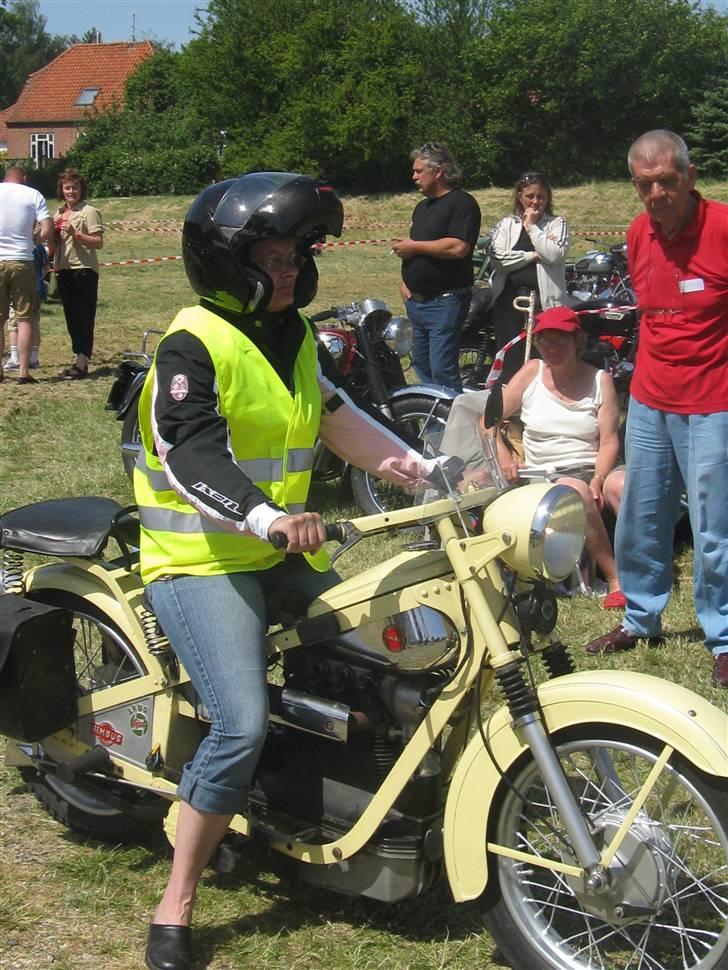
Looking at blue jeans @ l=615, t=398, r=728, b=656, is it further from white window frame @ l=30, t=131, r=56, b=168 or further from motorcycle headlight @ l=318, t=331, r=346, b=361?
white window frame @ l=30, t=131, r=56, b=168

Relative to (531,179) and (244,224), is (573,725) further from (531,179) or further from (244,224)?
(531,179)

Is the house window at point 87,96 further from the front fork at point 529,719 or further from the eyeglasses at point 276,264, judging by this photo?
the front fork at point 529,719

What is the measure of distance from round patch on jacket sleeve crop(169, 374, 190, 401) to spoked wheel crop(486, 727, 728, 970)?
1.25m

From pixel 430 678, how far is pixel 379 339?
15.9ft

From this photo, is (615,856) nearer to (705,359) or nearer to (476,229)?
Answer: (705,359)

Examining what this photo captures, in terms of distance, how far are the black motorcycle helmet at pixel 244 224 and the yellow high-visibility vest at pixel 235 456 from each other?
10 cm

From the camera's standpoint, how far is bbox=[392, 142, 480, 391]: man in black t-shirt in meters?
8.27

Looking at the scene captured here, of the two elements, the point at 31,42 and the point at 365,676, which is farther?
the point at 31,42

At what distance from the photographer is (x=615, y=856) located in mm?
2895

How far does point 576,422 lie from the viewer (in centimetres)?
631

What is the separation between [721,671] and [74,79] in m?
78.8

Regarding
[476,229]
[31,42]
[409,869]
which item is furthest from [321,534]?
[31,42]

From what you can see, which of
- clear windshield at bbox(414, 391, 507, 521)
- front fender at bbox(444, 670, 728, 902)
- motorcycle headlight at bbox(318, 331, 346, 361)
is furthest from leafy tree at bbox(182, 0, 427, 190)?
front fender at bbox(444, 670, 728, 902)

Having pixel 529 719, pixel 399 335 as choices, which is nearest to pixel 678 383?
pixel 529 719
